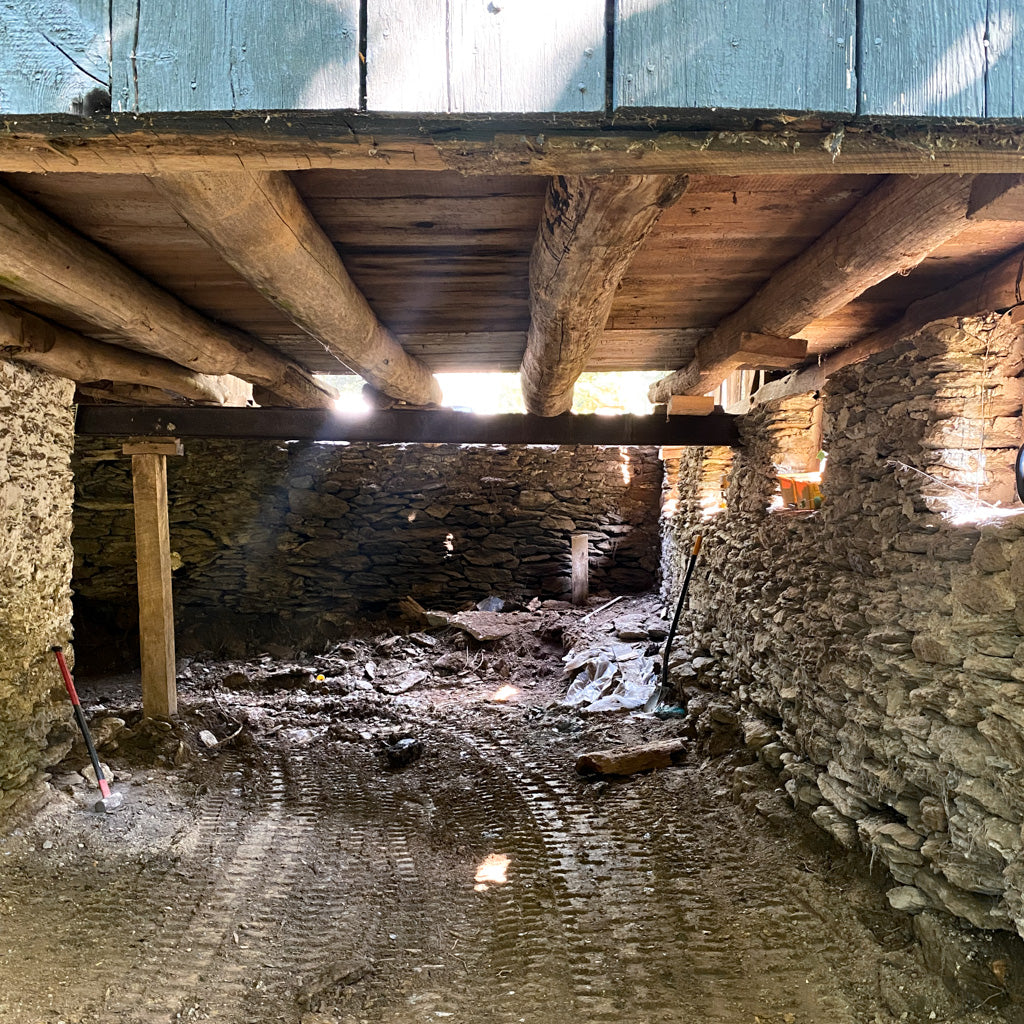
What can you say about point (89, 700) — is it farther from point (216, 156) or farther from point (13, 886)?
point (216, 156)

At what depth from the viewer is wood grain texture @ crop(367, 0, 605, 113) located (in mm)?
973

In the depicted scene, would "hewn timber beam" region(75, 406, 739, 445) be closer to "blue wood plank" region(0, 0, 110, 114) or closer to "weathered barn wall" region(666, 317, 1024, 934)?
"weathered barn wall" region(666, 317, 1024, 934)

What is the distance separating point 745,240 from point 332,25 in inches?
62.1

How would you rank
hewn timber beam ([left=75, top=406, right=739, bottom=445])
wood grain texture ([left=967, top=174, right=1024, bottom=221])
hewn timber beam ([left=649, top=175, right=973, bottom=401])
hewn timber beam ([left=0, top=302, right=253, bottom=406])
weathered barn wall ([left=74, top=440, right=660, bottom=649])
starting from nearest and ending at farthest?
wood grain texture ([left=967, top=174, right=1024, bottom=221]), hewn timber beam ([left=649, top=175, right=973, bottom=401]), hewn timber beam ([left=0, top=302, right=253, bottom=406]), hewn timber beam ([left=75, top=406, right=739, bottom=445]), weathered barn wall ([left=74, top=440, right=660, bottom=649])

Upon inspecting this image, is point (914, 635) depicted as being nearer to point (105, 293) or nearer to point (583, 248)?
point (583, 248)

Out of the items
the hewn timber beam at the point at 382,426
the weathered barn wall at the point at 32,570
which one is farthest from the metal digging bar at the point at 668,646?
the weathered barn wall at the point at 32,570

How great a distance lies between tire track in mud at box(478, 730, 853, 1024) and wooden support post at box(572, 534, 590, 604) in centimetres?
410

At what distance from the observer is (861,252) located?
1.85 m

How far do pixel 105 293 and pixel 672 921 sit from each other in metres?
3.38

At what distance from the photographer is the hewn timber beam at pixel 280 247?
4.69 feet

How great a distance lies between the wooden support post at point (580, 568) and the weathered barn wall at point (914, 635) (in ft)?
13.0

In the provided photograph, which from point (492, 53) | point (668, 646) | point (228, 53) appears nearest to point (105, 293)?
point (228, 53)

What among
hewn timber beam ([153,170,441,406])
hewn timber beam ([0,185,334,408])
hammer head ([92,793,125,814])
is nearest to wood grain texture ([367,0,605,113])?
hewn timber beam ([153,170,441,406])

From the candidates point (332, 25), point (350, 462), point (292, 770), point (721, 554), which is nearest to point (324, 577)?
point (350, 462)
